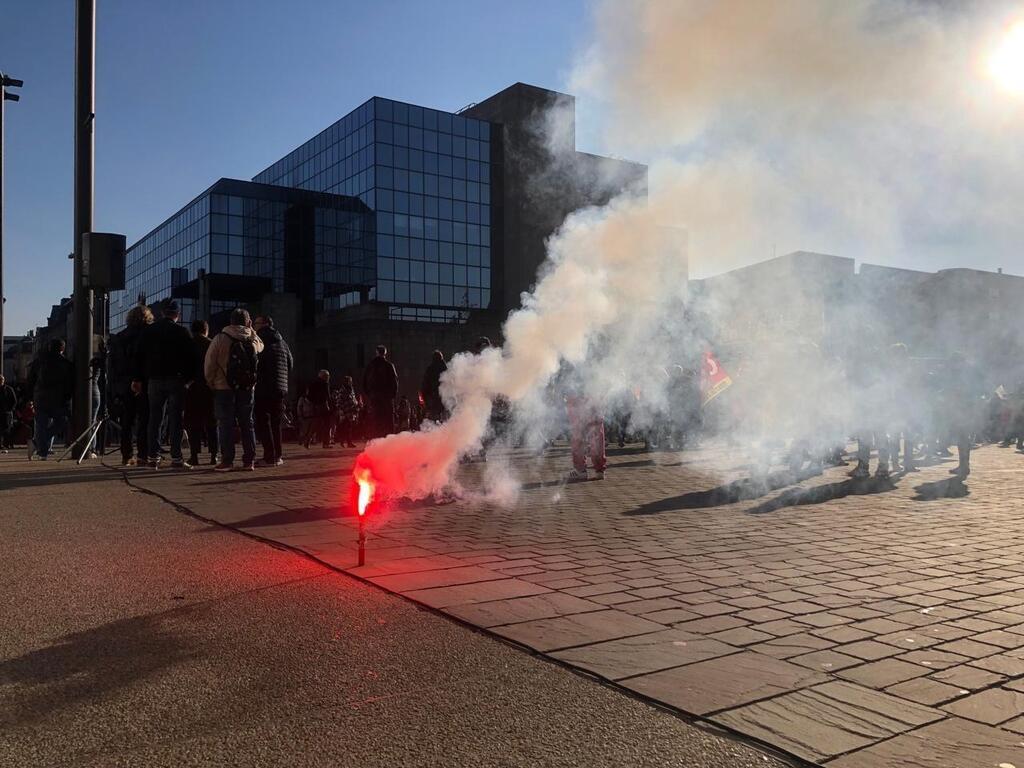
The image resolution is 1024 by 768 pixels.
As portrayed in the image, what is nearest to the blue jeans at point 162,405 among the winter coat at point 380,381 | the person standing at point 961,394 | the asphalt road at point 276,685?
the winter coat at point 380,381

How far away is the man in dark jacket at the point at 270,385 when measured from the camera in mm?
11172

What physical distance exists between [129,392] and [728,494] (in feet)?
27.9

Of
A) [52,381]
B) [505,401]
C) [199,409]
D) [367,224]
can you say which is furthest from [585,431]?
[367,224]

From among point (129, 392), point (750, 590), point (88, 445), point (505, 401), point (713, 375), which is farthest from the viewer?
point (713, 375)

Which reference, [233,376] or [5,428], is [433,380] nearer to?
[233,376]

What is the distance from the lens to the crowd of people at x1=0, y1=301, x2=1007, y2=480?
10.5m

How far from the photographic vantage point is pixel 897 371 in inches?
464

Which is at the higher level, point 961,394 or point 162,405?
point 961,394

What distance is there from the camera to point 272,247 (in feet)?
158

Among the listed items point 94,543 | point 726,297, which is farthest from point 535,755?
point 726,297

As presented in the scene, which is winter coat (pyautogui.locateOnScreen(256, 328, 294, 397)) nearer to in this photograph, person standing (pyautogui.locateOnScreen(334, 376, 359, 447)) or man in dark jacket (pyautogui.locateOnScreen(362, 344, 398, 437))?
man in dark jacket (pyautogui.locateOnScreen(362, 344, 398, 437))

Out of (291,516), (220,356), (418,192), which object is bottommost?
(291,516)

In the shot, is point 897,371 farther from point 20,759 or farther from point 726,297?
point 20,759

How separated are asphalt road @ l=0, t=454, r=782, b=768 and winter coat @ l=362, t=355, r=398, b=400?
8.07 metres
